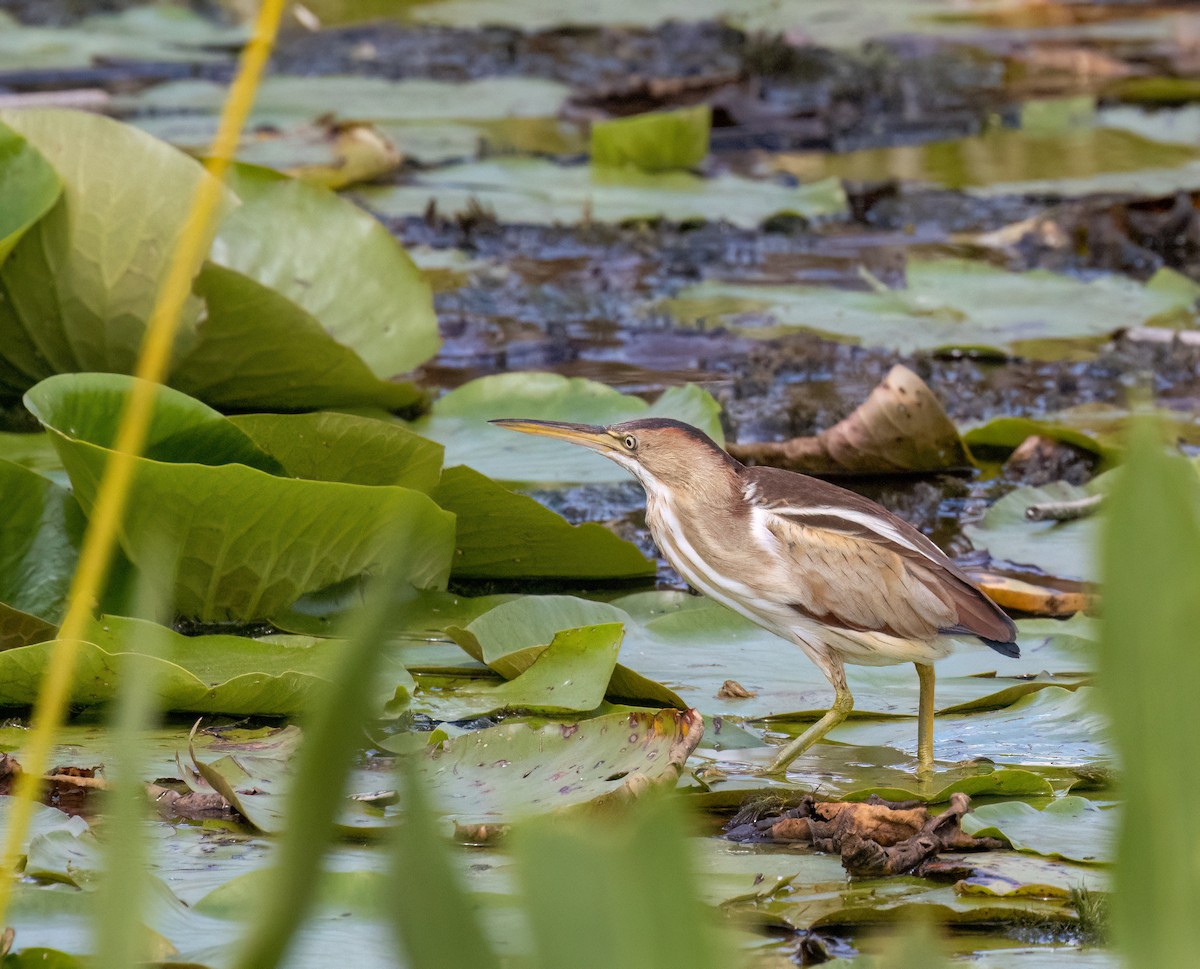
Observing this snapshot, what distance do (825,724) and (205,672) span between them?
1.05 m

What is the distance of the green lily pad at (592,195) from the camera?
7289 millimetres

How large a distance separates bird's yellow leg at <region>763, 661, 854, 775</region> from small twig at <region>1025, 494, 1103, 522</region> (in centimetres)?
118

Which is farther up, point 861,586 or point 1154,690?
point 1154,690

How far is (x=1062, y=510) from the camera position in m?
3.92

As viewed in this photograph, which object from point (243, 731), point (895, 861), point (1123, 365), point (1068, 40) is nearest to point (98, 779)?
point (243, 731)

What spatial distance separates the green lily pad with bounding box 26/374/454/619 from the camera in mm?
2777

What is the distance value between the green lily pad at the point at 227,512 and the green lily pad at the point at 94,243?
0.68 metres

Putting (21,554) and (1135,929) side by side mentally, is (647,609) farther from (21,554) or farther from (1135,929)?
(1135,929)

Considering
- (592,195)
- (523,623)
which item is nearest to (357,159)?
(592,195)

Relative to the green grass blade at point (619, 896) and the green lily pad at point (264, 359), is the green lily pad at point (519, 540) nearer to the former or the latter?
the green lily pad at point (264, 359)

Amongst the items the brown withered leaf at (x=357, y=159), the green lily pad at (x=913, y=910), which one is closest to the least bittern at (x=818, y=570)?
the green lily pad at (x=913, y=910)

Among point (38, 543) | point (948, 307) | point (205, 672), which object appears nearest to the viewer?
point (205, 672)

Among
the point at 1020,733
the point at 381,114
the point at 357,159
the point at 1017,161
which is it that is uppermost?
the point at 381,114

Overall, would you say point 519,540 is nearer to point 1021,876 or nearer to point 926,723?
point 926,723
